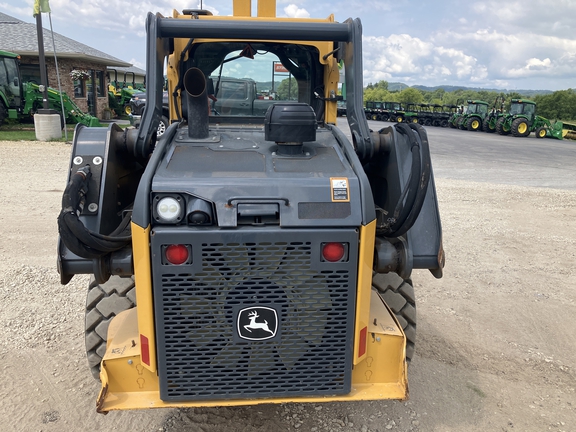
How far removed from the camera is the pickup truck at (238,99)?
11.9 ft

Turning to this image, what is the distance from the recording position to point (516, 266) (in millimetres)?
5457

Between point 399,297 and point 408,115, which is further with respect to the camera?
point 408,115

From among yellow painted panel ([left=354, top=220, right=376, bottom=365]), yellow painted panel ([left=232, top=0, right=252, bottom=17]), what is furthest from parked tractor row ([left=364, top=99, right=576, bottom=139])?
yellow painted panel ([left=354, top=220, right=376, bottom=365])

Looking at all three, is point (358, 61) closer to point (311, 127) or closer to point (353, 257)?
point (311, 127)

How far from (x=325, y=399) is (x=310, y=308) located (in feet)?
1.55

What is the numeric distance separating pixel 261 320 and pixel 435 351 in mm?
1958

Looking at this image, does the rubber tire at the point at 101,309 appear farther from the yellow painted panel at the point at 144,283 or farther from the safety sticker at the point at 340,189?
the safety sticker at the point at 340,189

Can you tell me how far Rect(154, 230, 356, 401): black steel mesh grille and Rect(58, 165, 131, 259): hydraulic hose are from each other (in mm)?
338

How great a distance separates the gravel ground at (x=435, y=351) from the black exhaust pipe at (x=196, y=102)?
5.43 feet

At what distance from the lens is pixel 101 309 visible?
2.89 meters

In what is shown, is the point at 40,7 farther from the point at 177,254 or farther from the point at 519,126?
the point at 519,126

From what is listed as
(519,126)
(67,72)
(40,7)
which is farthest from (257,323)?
(519,126)

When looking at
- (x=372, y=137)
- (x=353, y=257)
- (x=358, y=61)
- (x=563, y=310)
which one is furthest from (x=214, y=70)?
(x=563, y=310)

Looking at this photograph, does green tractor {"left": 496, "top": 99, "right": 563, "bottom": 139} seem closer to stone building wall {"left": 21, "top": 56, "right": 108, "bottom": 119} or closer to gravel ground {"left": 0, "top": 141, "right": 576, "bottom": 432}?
stone building wall {"left": 21, "top": 56, "right": 108, "bottom": 119}
